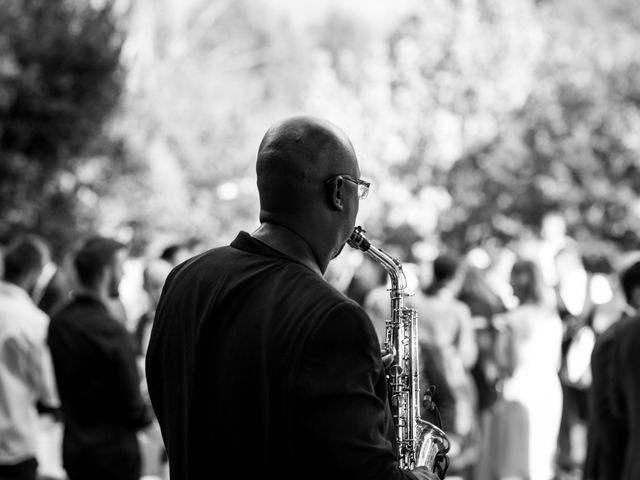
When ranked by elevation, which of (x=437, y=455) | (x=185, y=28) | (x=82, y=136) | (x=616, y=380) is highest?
(x=185, y=28)

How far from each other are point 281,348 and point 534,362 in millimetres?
6265

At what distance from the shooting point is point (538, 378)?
28.4 ft

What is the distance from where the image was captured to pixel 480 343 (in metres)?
9.00

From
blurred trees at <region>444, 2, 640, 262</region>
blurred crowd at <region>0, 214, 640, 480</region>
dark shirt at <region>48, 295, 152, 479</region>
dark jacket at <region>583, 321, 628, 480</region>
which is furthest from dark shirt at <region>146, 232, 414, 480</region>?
blurred trees at <region>444, 2, 640, 262</region>

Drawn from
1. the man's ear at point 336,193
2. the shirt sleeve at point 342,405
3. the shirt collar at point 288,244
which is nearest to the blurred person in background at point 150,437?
the shirt collar at point 288,244

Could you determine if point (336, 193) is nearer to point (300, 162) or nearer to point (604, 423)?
point (300, 162)

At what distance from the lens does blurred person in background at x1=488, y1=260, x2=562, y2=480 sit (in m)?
8.46

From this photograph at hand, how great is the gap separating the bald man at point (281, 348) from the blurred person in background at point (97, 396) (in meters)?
2.45

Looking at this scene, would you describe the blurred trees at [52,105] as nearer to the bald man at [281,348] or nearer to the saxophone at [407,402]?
the saxophone at [407,402]

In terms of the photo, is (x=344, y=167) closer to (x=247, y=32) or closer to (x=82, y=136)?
(x=82, y=136)

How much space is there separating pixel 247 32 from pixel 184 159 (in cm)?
2411

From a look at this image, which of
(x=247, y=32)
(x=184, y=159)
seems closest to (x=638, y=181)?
(x=184, y=159)

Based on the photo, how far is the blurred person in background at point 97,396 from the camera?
5430 millimetres

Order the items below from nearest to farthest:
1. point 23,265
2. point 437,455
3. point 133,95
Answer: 1. point 437,455
2. point 23,265
3. point 133,95
